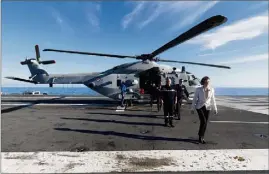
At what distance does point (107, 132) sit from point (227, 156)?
4.05 m

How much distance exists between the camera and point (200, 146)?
5.48 metres

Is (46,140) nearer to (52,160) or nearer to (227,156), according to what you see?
(52,160)

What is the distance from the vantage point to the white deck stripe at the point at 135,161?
398 cm

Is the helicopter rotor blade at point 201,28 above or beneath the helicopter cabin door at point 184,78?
above

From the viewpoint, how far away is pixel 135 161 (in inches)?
172

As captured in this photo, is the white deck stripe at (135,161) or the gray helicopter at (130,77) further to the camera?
the gray helicopter at (130,77)

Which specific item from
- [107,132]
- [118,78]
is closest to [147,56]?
[118,78]

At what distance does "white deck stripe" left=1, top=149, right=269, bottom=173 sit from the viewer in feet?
13.1

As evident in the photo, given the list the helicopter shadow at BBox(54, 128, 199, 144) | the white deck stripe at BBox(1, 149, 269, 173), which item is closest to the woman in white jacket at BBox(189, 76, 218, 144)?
the helicopter shadow at BBox(54, 128, 199, 144)

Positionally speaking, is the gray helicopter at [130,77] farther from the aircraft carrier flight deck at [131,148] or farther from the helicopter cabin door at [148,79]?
the aircraft carrier flight deck at [131,148]

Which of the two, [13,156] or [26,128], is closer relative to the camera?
[13,156]

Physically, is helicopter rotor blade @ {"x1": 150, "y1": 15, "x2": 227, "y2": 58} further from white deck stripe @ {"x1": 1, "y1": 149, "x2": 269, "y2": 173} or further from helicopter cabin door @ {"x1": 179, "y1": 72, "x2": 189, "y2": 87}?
helicopter cabin door @ {"x1": 179, "y1": 72, "x2": 189, "y2": 87}

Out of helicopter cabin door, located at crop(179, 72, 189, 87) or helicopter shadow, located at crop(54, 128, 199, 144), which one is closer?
helicopter shadow, located at crop(54, 128, 199, 144)

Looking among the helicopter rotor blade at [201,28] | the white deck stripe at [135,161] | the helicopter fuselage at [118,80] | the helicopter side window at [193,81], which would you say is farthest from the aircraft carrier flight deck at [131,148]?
the helicopter side window at [193,81]
